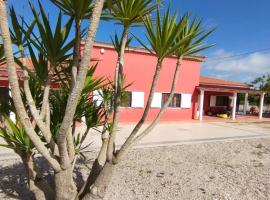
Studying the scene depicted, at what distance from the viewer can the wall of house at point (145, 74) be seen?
55.6 feet

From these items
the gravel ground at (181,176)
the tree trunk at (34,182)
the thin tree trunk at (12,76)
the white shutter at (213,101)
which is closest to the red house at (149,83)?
the white shutter at (213,101)

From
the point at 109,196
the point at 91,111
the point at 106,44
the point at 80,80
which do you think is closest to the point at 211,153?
the point at 109,196

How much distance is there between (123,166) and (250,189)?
2957mm

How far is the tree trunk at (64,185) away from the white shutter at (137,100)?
14281mm

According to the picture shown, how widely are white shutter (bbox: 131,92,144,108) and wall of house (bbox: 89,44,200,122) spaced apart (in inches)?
9.4

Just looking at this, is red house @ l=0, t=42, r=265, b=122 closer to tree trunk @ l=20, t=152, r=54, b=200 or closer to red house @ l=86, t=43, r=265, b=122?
red house @ l=86, t=43, r=265, b=122

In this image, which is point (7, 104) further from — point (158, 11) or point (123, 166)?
point (123, 166)

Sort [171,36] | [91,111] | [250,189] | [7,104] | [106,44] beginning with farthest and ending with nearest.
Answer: [106,44] < [250,189] < [91,111] < [7,104] < [171,36]

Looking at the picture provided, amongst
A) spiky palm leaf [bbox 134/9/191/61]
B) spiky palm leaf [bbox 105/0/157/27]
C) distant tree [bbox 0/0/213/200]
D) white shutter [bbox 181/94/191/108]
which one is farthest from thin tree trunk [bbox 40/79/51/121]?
white shutter [bbox 181/94/191/108]

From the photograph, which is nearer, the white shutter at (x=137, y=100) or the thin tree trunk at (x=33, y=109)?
the thin tree trunk at (x=33, y=109)

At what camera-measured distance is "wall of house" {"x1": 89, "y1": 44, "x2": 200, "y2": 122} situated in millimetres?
16938

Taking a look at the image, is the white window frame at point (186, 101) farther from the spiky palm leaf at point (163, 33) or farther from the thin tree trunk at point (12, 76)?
the thin tree trunk at point (12, 76)

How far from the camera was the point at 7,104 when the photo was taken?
390cm

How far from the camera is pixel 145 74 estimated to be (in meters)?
18.5
